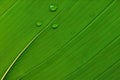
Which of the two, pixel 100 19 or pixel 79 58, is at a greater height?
pixel 100 19

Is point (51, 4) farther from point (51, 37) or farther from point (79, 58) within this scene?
point (79, 58)

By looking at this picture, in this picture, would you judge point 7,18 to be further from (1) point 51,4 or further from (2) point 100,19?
(2) point 100,19

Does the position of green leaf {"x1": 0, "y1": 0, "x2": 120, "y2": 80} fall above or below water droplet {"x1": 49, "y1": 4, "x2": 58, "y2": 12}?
below

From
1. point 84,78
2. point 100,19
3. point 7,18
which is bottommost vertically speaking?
point 84,78

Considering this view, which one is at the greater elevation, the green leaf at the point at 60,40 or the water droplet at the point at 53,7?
the water droplet at the point at 53,7

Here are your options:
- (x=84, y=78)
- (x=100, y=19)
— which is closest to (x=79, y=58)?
(x=84, y=78)

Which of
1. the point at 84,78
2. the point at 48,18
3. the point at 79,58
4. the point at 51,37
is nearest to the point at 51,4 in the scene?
the point at 48,18

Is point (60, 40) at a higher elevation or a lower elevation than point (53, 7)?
lower
